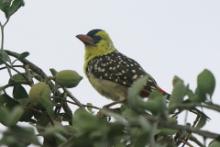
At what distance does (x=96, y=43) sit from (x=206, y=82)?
3439 millimetres

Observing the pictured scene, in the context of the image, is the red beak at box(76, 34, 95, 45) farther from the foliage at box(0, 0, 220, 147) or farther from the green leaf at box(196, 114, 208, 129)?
the green leaf at box(196, 114, 208, 129)

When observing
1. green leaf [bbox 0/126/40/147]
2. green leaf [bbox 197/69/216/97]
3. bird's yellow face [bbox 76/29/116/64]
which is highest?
green leaf [bbox 197/69/216/97]

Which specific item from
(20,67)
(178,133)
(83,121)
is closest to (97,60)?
(20,67)

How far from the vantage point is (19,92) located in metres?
2.16

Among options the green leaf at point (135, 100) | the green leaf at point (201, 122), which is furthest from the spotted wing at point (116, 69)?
the green leaf at point (135, 100)

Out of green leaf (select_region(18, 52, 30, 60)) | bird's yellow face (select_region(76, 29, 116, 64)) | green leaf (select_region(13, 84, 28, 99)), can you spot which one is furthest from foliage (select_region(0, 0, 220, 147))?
bird's yellow face (select_region(76, 29, 116, 64))

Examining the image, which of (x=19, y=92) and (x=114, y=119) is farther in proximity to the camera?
(x=19, y=92)

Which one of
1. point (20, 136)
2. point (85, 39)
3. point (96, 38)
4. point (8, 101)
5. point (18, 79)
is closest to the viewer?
point (20, 136)

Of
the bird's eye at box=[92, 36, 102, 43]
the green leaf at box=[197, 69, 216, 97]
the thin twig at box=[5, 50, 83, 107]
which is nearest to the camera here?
the green leaf at box=[197, 69, 216, 97]

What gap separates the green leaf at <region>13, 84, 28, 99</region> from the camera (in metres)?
2.16

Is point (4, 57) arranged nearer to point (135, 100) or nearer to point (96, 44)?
point (135, 100)

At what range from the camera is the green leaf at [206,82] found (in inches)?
47.6

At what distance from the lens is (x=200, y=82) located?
4.05 feet

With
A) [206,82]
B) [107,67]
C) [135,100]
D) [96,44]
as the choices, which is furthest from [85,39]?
[135,100]
